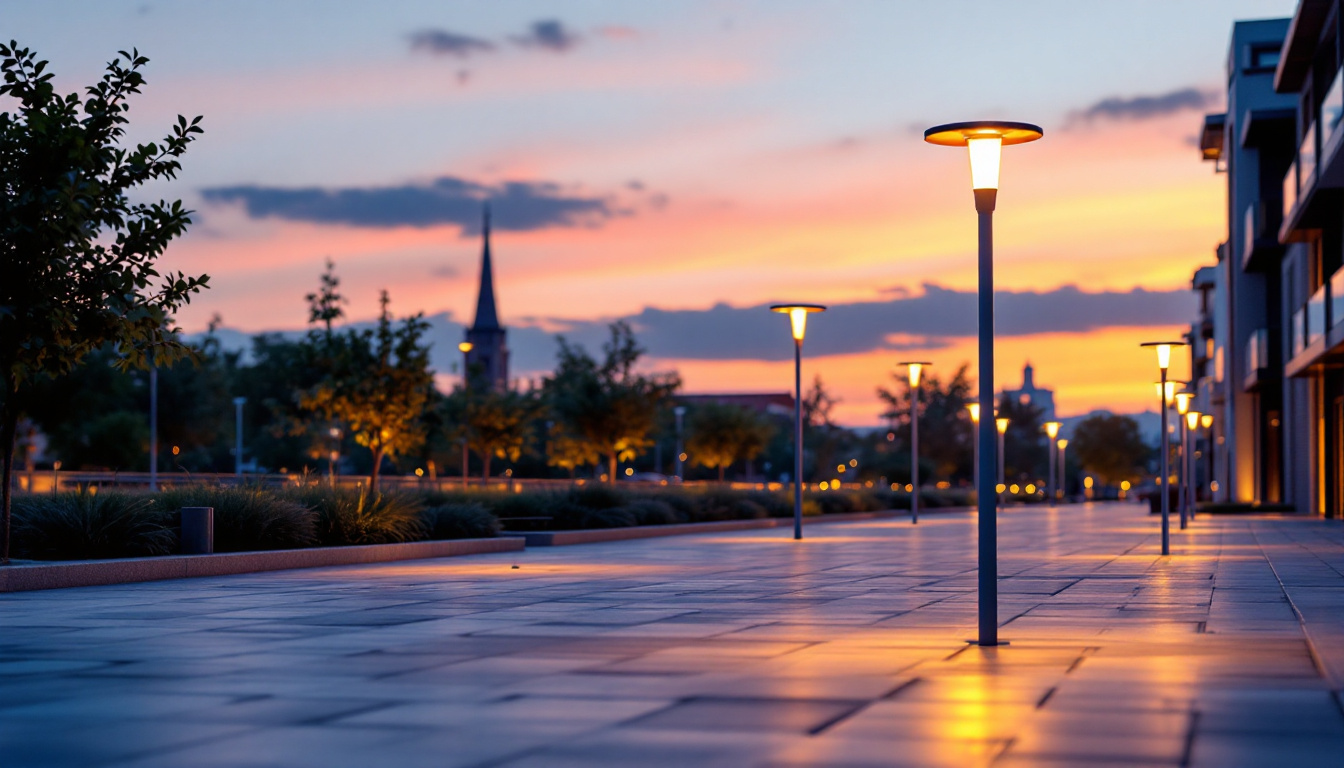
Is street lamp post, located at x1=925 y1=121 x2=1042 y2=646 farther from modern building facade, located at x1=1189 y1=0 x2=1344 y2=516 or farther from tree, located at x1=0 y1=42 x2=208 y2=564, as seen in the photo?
modern building facade, located at x1=1189 y1=0 x2=1344 y2=516

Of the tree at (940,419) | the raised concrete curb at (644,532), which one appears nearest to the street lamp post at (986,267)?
the raised concrete curb at (644,532)

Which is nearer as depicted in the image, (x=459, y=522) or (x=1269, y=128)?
(x=459, y=522)

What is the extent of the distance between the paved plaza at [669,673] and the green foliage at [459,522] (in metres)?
7.20

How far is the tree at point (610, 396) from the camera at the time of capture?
51531mm

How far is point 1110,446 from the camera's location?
460ft

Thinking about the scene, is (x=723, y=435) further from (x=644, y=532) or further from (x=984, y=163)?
(x=984, y=163)

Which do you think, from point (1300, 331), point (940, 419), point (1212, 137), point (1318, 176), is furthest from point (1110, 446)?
point (1318, 176)

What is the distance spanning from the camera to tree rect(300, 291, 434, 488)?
33969 mm

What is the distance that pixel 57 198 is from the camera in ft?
49.2

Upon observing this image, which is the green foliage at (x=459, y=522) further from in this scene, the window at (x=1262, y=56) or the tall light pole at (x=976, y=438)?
the window at (x=1262, y=56)

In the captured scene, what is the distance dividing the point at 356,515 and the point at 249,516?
6.99 ft

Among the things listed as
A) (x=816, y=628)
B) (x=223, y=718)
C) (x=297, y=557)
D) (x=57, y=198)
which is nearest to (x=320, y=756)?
(x=223, y=718)

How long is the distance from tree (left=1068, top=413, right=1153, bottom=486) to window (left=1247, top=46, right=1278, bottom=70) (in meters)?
84.5

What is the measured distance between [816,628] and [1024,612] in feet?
7.59
